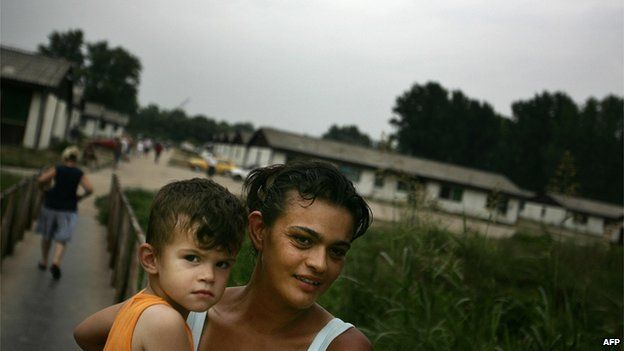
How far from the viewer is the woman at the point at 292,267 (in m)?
1.50

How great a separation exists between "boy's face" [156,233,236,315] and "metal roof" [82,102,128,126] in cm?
5915

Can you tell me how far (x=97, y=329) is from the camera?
1.61m

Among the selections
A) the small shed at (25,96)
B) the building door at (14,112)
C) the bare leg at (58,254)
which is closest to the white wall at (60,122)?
the small shed at (25,96)

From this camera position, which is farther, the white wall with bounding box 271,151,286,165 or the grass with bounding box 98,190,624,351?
the white wall with bounding box 271,151,286,165

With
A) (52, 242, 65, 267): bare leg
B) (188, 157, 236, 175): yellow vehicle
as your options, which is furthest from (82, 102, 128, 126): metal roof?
(52, 242, 65, 267): bare leg

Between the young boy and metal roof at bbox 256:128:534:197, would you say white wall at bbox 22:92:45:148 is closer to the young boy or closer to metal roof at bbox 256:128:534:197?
metal roof at bbox 256:128:534:197

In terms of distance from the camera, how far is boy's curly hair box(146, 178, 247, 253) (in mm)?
1464

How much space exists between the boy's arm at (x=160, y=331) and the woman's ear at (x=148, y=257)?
0.56ft

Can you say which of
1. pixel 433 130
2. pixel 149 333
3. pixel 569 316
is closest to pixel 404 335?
pixel 569 316

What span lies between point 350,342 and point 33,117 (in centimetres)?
2360

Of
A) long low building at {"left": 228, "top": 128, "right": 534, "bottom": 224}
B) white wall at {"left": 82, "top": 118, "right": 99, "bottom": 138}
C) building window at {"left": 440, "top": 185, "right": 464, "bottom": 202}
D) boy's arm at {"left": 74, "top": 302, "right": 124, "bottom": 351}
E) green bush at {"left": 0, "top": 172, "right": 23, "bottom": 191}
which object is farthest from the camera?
white wall at {"left": 82, "top": 118, "right": 99, "bottom": 138}

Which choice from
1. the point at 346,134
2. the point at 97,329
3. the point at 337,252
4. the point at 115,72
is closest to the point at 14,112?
the point at 97,329

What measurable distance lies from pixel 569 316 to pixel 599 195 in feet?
192

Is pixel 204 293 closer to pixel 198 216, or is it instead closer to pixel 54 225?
pixel 198 216
